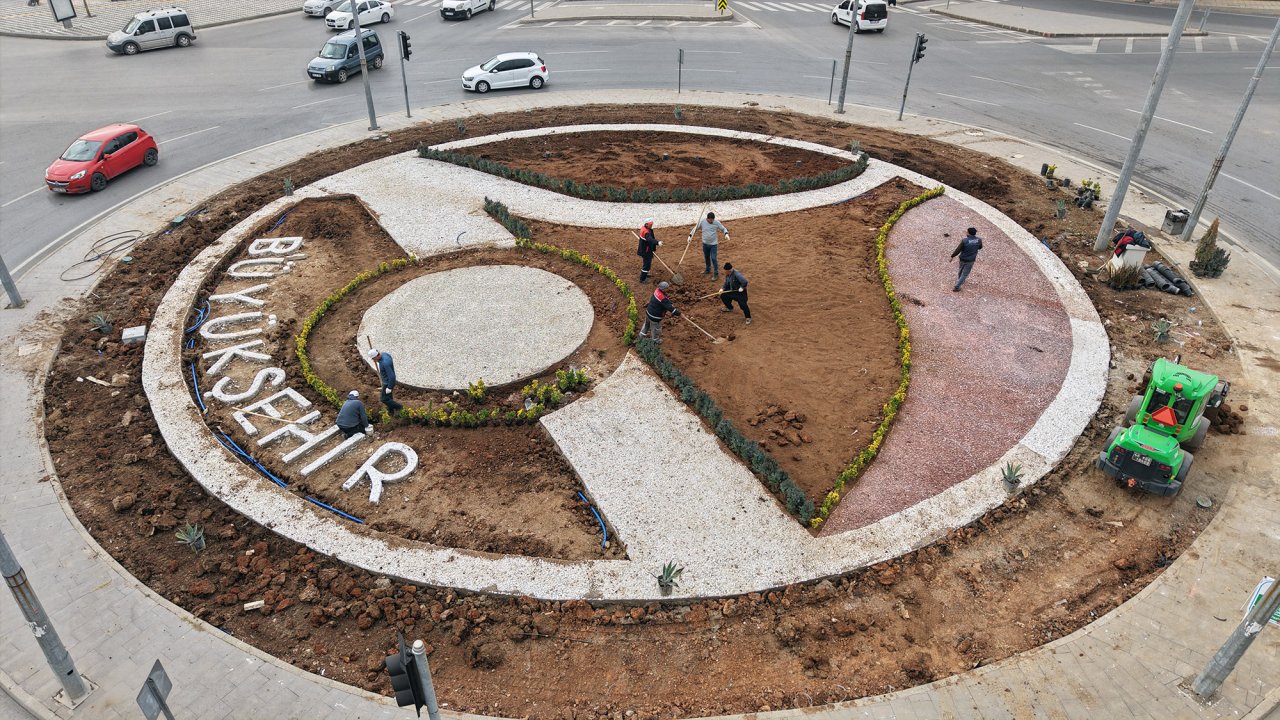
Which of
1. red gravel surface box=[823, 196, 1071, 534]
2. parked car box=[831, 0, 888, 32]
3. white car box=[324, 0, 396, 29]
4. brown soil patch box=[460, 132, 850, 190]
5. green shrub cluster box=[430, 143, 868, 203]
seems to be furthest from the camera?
parked car box=[831, 0, 888, 32]

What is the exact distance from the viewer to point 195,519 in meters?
11.3

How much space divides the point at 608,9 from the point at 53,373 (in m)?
38.2

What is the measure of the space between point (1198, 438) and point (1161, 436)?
Answer: 1.31 m

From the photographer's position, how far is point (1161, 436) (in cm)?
1139

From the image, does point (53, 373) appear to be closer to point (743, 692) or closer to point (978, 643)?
point (743, 692)

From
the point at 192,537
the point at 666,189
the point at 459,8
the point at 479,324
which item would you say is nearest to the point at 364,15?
the point at 459,8

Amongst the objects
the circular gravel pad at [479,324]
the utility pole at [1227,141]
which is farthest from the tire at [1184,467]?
the circular gravel pad at [479,324]

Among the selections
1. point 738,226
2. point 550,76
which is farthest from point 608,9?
point 738,226

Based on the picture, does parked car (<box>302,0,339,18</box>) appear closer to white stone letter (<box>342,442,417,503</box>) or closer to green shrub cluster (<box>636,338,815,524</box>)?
green shrub cluster (<box>636,338,815,524</box>)

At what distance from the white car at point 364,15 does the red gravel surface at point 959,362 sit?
31848mm

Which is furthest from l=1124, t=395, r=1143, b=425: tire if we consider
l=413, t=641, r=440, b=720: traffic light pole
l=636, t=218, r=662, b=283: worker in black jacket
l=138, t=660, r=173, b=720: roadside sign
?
l=138, t=660, r=173, b=720: roadside sign

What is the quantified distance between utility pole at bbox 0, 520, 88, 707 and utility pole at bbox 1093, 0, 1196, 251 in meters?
20.8

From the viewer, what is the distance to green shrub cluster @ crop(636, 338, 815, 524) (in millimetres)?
11062

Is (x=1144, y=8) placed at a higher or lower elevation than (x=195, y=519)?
higher
